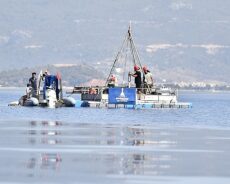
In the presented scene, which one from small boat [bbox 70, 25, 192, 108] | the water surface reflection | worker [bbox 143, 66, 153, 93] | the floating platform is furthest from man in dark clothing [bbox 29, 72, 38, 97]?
the water surface reflection

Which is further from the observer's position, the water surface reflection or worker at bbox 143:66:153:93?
worker at bbox 143:66:153:93

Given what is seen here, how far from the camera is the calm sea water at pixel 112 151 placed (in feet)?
91.9

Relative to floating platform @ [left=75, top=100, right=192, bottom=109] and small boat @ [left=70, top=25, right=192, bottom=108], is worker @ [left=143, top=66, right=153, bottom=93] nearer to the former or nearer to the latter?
small boat @ [left=70, top=25, right=192, bottom=108]

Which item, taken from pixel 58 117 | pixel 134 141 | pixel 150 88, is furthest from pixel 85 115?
pixel 134 141

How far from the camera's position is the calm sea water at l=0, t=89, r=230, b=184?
28.0 metres

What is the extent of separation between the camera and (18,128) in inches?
1804

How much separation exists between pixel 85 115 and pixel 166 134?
1839 cm

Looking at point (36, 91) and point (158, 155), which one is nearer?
point (158, 155)

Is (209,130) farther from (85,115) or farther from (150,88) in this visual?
(150,88)

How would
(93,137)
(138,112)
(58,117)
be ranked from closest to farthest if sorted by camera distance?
1. (93,137)
2. (58,117)
3. (138,112)

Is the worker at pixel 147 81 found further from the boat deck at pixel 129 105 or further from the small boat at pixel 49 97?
the small boat at pixel 49 97

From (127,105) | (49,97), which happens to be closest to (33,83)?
(49,97)

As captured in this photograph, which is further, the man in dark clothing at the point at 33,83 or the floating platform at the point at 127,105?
the floating platform at the point at 127,105

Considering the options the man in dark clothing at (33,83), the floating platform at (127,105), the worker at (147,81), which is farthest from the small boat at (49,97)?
the worker at (147,81)
